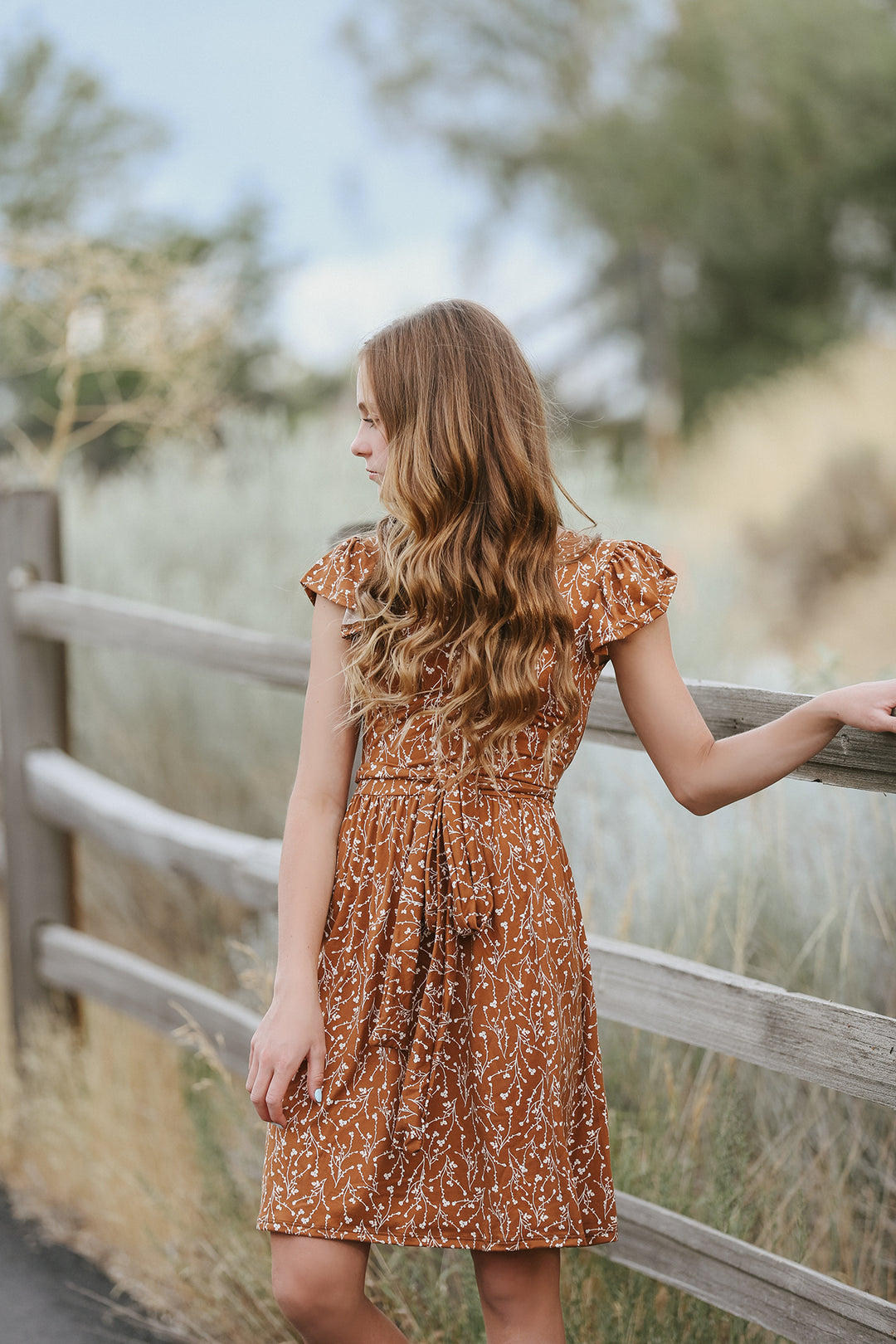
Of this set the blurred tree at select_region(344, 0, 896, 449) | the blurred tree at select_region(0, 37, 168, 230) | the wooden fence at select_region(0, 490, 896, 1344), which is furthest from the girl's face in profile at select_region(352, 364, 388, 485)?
the blurred tree at select_region(344, 0, 896, 449)

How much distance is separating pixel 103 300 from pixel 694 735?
4170mm

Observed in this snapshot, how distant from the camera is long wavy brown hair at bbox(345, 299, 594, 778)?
5.13 ft

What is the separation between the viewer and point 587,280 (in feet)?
54.1

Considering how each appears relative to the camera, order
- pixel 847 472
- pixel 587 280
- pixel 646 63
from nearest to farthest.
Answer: pixel 847 472 < pixel 646 63 < pixel 587 280

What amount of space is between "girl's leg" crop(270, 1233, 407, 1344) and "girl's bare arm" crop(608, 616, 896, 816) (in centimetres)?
69

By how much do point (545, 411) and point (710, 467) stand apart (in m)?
10.5

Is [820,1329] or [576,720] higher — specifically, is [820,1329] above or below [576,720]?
below

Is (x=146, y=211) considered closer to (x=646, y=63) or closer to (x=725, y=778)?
(x=646, y=63)

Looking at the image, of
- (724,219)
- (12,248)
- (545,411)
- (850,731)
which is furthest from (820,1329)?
(724,219)

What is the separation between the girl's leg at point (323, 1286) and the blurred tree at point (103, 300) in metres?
3.60

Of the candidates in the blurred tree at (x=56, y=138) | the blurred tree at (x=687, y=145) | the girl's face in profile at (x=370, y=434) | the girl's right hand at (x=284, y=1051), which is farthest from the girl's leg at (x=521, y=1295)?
the blurred tree at (x=687, y=145)

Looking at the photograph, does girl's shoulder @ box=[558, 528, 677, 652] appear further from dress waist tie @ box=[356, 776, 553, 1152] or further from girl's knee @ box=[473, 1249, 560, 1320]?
girl's knee @ box=[473, 1249, 560, 1320]

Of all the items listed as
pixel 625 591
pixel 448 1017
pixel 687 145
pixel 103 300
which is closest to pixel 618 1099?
pixel 448 1017

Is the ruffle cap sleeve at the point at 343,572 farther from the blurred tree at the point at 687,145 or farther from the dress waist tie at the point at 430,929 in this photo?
the blurred tree at the point at 687,145
